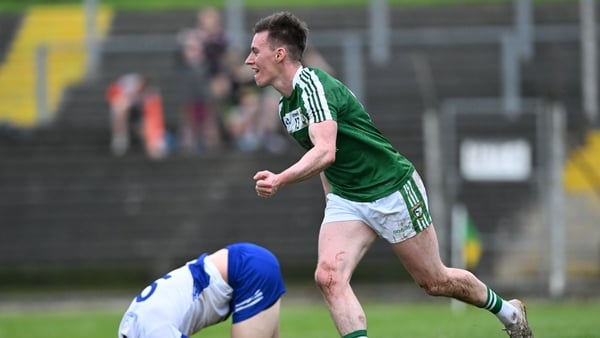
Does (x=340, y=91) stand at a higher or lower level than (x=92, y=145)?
higher

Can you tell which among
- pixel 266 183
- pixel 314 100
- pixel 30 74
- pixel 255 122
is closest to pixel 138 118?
pixel 255 122

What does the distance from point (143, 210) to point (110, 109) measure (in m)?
2.88

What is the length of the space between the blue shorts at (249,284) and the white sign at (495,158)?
1310 centimetres

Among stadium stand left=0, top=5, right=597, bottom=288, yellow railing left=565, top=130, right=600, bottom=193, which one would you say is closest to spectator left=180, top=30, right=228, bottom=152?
stadium stand left=0, top=5, right=597, bottom=288

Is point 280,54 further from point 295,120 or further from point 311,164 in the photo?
point 311,164

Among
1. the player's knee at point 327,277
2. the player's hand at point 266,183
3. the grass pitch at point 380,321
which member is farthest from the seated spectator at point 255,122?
the player's hand at point 266,183

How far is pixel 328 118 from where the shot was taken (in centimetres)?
834

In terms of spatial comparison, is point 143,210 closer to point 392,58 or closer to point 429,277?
point 392,58

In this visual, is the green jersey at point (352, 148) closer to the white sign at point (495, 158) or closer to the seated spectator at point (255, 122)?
the white sign at point (495, 158)

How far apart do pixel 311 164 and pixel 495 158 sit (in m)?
13.9

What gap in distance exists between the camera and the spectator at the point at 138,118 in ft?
73.2

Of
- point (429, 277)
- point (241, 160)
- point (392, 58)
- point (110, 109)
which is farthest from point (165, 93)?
point (429, 277)

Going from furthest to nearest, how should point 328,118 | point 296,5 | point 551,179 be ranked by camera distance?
1. point 296,5
2. point 551,179
3. point 328,118

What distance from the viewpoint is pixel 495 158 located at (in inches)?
854
